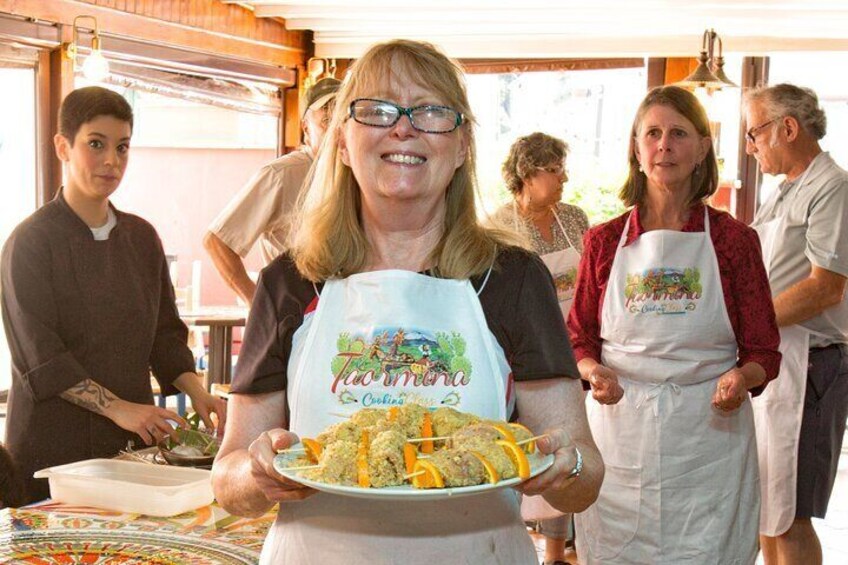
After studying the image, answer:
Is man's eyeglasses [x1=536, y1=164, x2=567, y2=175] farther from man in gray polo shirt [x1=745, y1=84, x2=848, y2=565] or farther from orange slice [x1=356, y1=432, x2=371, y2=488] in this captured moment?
orange slice [x1=356, y1=432, x2=371, y2=488]

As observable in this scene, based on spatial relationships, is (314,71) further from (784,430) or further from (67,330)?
(67,330)

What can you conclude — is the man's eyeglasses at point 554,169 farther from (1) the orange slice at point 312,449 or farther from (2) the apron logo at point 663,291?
(1) the orange slice at point 312,449

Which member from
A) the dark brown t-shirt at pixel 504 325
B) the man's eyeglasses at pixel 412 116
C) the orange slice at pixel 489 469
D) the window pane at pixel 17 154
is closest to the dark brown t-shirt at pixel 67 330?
the dark brown t-shirt at pixel 504 325

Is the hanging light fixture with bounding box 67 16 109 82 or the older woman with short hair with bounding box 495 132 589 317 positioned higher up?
the hanging light fixture with bounding box 67 16 109 82

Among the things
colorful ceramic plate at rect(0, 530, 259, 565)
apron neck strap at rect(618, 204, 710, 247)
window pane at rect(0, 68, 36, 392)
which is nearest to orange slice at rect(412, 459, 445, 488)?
colorful ceramic plate at rect(0, 530, 259, 565)

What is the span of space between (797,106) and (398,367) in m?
2.64

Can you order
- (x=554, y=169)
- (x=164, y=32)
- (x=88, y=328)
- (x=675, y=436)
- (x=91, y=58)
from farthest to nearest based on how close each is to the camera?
(x=164, y=32) < (x=91, y=58) < (x=554, y=169) < (x=675, y=436) < (x=88, y=328)

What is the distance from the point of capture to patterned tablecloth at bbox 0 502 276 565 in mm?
2062

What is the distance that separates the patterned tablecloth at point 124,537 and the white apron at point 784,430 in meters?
2.12

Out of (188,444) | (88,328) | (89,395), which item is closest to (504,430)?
(188,444)

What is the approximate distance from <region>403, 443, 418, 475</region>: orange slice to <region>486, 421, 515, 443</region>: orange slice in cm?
12

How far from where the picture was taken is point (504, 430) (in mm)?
1591

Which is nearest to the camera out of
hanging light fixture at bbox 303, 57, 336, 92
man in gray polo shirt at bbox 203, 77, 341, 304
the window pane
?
man in gray polo shirt at bbox 203, 77, 341, 304

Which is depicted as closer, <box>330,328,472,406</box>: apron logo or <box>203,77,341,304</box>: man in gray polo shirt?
<box>330,328,472,406</box>: apron logo
